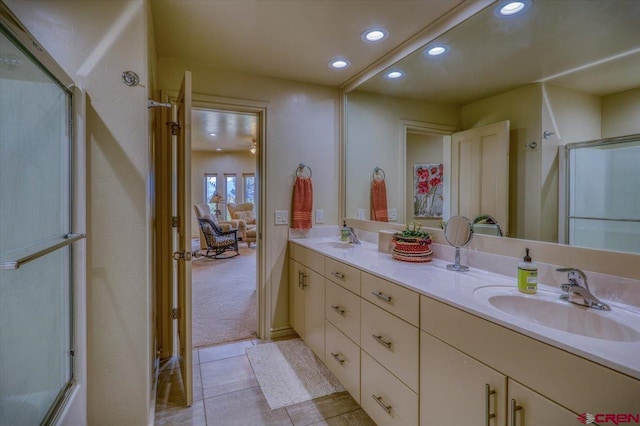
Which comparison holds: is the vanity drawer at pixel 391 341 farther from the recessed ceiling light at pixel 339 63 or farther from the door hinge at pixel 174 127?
the recessed ceiling light at pixel 339 63

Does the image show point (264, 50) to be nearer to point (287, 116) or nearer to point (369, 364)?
point (287, 116)

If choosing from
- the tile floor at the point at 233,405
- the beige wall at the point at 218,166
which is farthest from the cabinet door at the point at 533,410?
the beige wall at the point at 218,166

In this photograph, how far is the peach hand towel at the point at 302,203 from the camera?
2.84 meters

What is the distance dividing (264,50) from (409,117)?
1212mm

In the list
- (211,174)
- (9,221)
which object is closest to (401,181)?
(9,221)

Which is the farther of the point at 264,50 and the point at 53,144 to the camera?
the point at 264,50

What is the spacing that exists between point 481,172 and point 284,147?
5.42 ft

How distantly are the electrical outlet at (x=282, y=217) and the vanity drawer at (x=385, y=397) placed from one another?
1430 millimetres

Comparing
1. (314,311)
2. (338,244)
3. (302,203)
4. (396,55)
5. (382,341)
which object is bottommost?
(314,311)

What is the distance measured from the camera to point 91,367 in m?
1.57

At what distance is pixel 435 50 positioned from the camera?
2104mm

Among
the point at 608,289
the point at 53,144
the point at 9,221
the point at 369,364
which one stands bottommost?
the point at 369,364

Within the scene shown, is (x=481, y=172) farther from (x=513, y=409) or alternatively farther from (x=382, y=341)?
(x=513, y=409)

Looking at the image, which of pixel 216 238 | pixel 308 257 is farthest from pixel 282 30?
pixel 216 238
